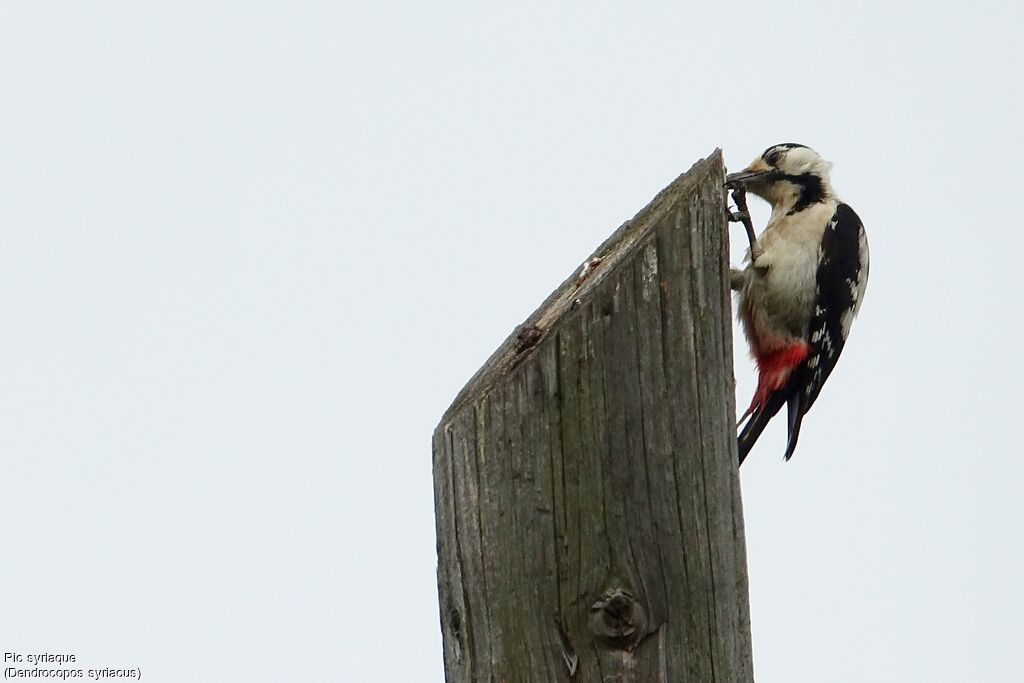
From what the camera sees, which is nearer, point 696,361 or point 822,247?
point 696,361

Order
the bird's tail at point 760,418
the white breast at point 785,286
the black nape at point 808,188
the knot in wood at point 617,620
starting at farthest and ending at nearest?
the black nape at point 808,188 → the white breast at point 785,286 → the bird's tail at point 760,418 → the knot in wood at point 617,620

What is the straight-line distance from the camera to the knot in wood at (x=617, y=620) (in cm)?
223

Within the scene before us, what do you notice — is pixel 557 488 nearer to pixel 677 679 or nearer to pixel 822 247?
pixel 677 679

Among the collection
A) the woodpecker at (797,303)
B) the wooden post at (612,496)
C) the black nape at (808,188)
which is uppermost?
the black nape at (808,188)

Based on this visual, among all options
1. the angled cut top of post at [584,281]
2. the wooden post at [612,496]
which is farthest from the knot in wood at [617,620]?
the angled cut top of post at [584,281]

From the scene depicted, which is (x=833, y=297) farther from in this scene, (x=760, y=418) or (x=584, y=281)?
(x=584, y=281)

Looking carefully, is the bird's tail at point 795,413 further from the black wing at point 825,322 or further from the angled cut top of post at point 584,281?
the angled cut top of post at point 584,281

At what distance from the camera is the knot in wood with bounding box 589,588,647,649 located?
2.23m

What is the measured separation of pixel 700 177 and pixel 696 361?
43 centimetres

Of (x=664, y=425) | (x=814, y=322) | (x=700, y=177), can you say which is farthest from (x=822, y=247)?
(x=664, y=425)

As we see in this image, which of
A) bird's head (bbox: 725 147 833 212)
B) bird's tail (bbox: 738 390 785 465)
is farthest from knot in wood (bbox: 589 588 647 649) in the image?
bird's head (bbox: 725 147 833 212)

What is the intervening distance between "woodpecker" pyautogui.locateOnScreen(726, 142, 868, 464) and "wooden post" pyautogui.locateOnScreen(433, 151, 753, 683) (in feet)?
8.67

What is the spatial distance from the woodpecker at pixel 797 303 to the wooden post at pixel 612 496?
264cm

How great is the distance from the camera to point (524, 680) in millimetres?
2260
